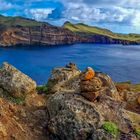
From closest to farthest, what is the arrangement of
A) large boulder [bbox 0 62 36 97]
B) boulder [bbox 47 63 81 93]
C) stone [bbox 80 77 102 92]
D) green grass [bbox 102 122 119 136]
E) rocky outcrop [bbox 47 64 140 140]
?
green grass [bbox 102 122 119 136]
rocky outcrop [bbox 47 64 140 140]
stone [bbox 80 77 102 92]
large boulder [bbox 0 62 36 97]
boulder [bbox 47 63 81 93]

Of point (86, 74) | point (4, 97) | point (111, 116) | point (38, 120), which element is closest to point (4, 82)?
point (4, 97)

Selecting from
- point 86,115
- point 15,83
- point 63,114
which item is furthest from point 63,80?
point 86,115

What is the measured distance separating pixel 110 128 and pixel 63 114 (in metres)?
3.77

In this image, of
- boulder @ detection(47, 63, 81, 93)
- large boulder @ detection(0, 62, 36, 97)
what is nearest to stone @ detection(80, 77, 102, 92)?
boulder @ detection(47, 63, 81, 93)

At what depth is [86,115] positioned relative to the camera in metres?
27.6

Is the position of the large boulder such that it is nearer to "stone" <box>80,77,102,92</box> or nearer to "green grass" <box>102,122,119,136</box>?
"stone" <box>80,77,102,92</box>

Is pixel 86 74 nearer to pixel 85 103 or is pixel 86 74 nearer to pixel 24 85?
pixel 85 103

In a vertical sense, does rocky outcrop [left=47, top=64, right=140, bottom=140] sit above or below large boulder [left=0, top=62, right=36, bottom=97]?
below

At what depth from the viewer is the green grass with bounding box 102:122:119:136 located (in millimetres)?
26312

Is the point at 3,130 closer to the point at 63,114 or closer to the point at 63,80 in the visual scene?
the point at 63,114

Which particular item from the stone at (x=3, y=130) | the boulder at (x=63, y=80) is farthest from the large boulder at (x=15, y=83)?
the stone at (x=3, y=130)

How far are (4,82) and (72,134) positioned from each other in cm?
832

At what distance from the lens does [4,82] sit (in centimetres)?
3170

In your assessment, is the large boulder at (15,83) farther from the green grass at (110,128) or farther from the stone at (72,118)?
the green grass at (110,128)
